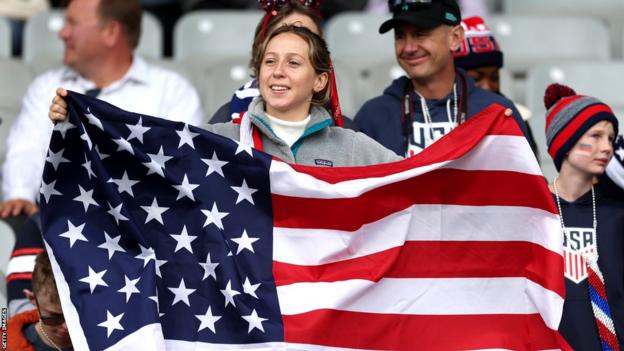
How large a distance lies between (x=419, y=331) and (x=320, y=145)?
708 millimetres

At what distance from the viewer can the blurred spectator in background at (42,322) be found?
A: 194 inches

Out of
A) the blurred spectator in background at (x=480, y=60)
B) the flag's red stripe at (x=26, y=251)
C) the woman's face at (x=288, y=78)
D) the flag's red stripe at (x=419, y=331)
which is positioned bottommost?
the flag's red stripe at (x=26, y=251)

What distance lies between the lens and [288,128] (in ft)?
15.8

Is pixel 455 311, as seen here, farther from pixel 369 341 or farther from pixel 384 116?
pixel 384 116

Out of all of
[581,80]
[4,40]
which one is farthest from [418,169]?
[4,40]

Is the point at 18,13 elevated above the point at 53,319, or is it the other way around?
the point at 18,13

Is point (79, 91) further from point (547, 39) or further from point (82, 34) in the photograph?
point (547, 39)

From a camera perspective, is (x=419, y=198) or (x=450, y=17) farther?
(x=450, y=17)

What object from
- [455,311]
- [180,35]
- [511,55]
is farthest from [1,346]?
[511,55]

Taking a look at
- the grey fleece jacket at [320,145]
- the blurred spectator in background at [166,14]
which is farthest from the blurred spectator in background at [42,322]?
the blurred spectator in background at [166,14]

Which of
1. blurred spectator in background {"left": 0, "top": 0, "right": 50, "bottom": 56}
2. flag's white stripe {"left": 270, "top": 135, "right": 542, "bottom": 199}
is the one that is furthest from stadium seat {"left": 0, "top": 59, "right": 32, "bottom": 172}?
flag's white stripe {"left": 270, "top": 135, "right": 542, "bottom": 199}

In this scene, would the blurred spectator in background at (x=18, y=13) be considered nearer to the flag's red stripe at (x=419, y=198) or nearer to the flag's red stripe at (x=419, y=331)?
the flag's red stripe at (x=419, y=198)

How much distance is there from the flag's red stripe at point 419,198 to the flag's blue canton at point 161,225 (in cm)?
11

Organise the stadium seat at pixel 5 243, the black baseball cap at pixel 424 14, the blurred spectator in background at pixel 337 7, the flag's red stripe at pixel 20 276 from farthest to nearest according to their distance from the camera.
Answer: the blurred spectator in background at pixel 337 7 → the stadium seat at pixel 5 243 → the flag's red stripe at pixel 20 276 → the black baseball cap at pixel 424 14
